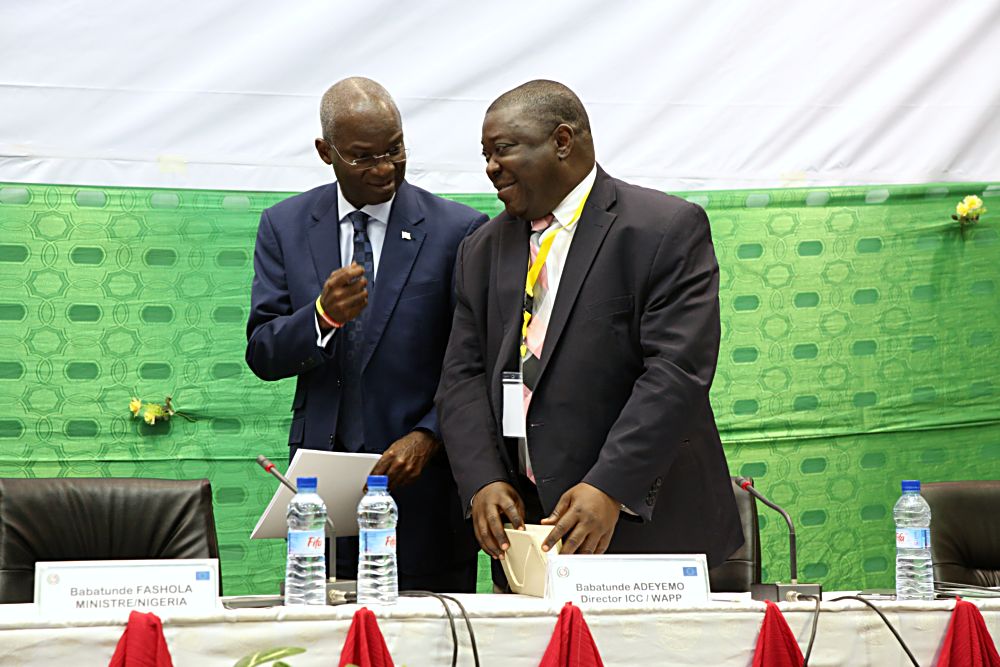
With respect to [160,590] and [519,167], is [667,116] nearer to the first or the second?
[519,167]

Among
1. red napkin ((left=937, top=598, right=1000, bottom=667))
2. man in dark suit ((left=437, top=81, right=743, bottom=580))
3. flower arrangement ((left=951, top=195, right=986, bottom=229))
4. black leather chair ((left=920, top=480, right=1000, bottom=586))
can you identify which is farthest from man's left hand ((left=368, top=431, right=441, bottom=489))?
flower arrangement ((left=951, top=195, right=986, bottom=229))

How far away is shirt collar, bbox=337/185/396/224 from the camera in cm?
279

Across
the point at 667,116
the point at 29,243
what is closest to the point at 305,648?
the point at 29,243

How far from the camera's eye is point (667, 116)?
12.4ft

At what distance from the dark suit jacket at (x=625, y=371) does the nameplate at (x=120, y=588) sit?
0.61 meters

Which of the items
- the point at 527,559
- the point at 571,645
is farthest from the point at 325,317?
the point at 571,645

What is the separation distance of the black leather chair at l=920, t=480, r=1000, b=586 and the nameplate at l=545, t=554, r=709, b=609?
1.17 m

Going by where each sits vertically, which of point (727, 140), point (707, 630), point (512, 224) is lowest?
point (707, 630)

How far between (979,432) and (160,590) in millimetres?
2964

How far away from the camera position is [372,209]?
2799mm

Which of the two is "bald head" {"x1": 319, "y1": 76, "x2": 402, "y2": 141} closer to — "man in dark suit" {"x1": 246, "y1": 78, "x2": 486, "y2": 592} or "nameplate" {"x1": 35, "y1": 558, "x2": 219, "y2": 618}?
"man in dark suit" {"x1": 246, "y1": 78, "x2": 486, "y2": 592}

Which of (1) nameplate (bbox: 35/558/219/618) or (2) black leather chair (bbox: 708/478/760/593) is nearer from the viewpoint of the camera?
(1) nameplate (bbox: 35/558/219/618)

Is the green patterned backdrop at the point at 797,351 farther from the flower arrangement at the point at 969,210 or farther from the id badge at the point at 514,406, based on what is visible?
the id badge at the point at 514,406

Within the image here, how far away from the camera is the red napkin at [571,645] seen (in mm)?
1790
